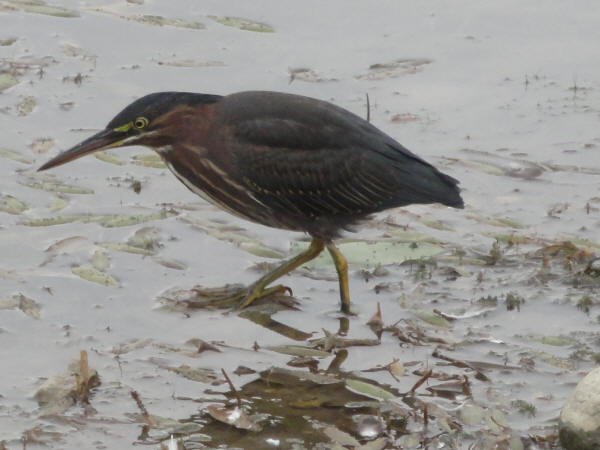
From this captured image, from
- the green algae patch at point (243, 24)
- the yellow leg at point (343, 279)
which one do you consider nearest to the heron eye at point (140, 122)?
the yellow leg at point (343, 279)

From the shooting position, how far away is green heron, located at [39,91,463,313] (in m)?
7.04

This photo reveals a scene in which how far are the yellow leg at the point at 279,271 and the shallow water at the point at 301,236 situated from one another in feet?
0.46

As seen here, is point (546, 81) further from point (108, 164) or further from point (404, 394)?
point (404, 394)

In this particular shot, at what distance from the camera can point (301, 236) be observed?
802 centimetres

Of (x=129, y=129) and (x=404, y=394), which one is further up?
(x=129, y=129)

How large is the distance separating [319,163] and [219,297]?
0.88 m

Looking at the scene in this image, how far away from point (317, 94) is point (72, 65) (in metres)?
1.85

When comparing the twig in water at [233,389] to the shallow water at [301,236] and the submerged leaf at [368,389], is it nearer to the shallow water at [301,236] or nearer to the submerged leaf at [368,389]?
the shallow water at [301,236]

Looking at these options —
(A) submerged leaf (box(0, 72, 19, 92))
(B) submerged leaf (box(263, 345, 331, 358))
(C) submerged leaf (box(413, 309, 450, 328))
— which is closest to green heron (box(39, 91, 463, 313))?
(C) submerged leaf (box(413, 309, 450, 328))

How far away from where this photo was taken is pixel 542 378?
21.0 ft

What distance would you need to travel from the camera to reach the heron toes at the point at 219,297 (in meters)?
7.10

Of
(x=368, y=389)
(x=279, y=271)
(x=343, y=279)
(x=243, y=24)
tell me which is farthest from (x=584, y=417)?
(x=243, y=24)

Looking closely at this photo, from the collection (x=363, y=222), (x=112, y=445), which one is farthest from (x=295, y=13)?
(x=112, y=445)

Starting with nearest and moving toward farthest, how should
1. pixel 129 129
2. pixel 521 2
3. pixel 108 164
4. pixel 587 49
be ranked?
1. pixel 129 129
2. pixel 108 164
3. pixel 587 49
4. pixel 521 2
